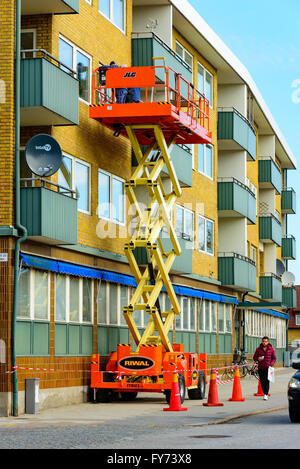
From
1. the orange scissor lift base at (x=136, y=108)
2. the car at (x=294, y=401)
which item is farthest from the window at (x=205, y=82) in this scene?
the car at (x=294, y=401)

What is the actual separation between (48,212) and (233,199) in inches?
782

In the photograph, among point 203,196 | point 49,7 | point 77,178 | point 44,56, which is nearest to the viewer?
point 44,56

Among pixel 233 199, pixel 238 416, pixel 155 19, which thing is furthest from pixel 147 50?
pixel 238 416

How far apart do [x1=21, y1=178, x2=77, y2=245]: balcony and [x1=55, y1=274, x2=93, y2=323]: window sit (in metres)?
1.46

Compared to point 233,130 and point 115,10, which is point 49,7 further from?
point 233,130

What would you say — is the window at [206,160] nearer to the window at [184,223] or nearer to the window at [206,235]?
the window at [206,235]

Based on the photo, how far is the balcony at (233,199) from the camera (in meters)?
42.2

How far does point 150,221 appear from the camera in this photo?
27.0m

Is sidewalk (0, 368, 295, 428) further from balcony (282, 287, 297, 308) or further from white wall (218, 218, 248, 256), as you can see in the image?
balcony (282, 287, 297, 308)

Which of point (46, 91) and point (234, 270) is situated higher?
point (46, 91)

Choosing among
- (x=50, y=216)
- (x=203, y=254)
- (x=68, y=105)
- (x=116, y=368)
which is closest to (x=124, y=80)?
(x=68, y=105)

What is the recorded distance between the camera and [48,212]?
23281 millimetres

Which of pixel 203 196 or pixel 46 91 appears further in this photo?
pixel 203 196

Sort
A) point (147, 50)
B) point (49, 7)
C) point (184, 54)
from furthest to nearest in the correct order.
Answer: point (184, 54)
point (147, 50)
point (49, 7)
